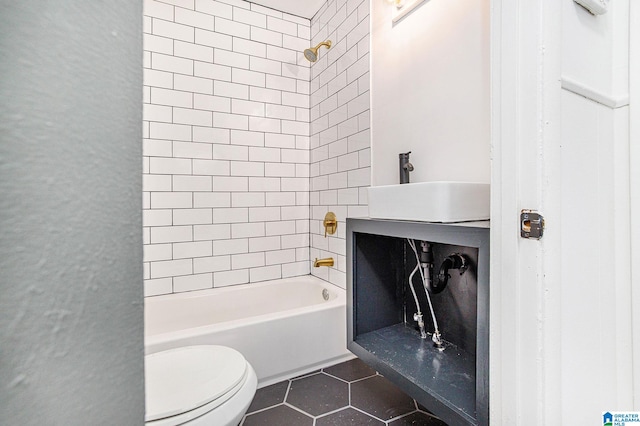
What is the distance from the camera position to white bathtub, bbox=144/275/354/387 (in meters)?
1.61

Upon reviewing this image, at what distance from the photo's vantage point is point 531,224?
28.8 inches

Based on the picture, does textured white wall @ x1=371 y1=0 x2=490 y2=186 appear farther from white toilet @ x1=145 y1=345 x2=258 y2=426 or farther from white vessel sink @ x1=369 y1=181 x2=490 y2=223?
white toilet @ x1=145 y1=345 x2=258 y2=426

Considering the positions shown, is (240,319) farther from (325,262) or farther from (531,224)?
(531,224)

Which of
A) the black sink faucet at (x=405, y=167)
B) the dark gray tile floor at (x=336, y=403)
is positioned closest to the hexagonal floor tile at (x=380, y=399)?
the dark gray tile floor at (x=336, y=403)

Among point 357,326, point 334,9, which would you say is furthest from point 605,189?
point 334,9

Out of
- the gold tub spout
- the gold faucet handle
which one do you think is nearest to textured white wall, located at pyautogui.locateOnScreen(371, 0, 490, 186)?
the gold faucet handle

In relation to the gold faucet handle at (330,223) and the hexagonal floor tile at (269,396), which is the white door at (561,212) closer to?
the hexagonal floor tile at (269,396)

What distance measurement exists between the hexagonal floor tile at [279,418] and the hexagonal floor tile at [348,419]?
0.22 ft

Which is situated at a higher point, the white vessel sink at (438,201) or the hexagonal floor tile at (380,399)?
the white vessel sink at (438,201)

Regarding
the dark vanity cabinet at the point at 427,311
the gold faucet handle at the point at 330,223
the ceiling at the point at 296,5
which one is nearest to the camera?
the dark vanity cabinet at the point at 427,311

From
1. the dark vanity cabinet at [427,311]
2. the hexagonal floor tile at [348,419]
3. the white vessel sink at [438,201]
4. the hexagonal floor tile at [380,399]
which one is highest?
the white vessel sink at [438,201]

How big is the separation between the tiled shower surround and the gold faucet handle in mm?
57

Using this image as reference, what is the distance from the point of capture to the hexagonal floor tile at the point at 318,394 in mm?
1508

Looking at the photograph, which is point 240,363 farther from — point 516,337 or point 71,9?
point 71,9
